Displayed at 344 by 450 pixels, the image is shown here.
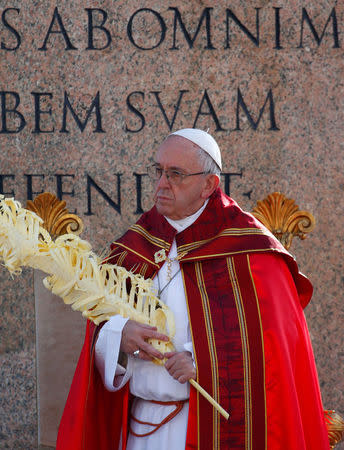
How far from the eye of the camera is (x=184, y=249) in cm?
356

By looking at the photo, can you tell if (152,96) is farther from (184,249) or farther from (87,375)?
(87,375)

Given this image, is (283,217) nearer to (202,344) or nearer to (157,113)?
(202,344)

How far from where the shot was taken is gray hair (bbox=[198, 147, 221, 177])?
3.55 meters

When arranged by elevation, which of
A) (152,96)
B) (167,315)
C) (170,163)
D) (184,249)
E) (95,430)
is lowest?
(95,430)

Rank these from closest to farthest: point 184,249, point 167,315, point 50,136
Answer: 1. point 167,315
2. point 184,249
3. point 50,136

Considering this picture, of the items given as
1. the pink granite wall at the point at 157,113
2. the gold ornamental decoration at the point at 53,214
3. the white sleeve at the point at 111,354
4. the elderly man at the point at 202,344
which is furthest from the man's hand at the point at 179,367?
the pink granite wall at the point at 157,113

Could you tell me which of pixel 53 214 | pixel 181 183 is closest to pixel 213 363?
pixel 181 183

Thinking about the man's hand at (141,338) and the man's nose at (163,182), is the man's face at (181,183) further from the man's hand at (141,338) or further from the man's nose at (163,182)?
the man's hand at (141,338)

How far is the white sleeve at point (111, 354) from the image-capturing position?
3338mm

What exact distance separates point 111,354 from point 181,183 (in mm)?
803

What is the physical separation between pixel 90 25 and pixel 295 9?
128 cm

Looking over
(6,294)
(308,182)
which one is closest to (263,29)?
(308,182)

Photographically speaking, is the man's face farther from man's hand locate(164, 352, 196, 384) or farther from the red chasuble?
man's hand locate(164, 352, 196, 384)

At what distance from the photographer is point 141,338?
3.25m
